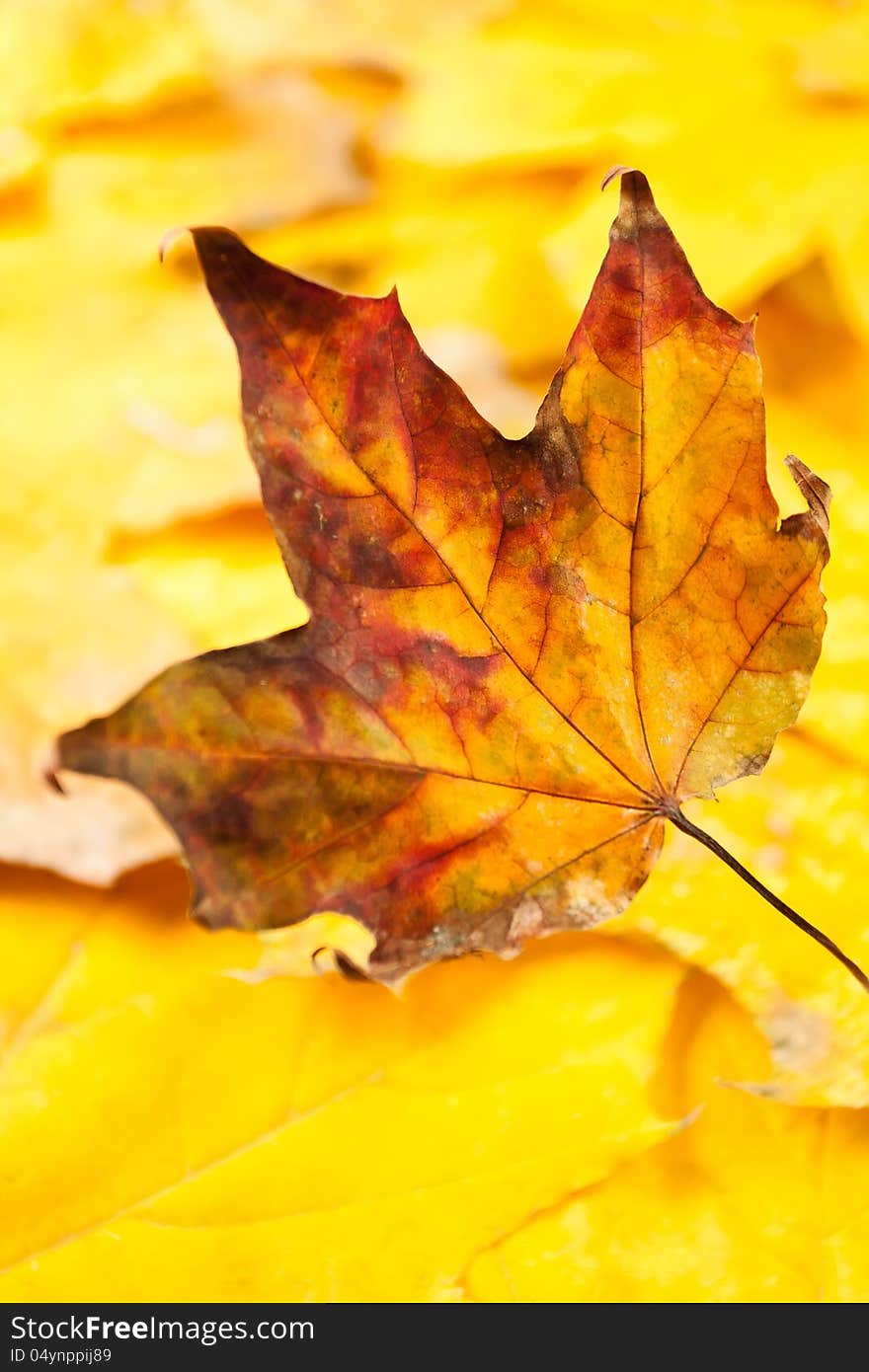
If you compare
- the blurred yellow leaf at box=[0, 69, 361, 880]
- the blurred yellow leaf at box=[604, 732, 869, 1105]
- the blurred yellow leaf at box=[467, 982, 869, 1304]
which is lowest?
the blurred yellow leaf at box=[467, 982, 869, 1304]

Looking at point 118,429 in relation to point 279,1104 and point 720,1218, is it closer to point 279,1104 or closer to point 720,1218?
point 279,1104

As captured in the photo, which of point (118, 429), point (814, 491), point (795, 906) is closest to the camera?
point (814, 491)

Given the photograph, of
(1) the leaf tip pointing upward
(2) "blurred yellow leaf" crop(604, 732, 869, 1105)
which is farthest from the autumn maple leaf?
(2) "blurred yellow leaf" crop(604, 732, 869, 1105)

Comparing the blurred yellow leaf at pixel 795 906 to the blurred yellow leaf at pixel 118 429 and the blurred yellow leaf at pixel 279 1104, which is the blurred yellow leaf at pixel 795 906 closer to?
the blurred yellow leaf at pixel 279 1104

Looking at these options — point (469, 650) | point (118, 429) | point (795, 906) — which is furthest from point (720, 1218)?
point (118, 429)

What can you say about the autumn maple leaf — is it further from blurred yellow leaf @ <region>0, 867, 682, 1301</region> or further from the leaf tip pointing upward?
blurred yellow leaf @ <region>0, 867, 682, 1301</region>

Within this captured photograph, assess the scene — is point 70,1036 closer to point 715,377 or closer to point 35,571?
point 35,571
